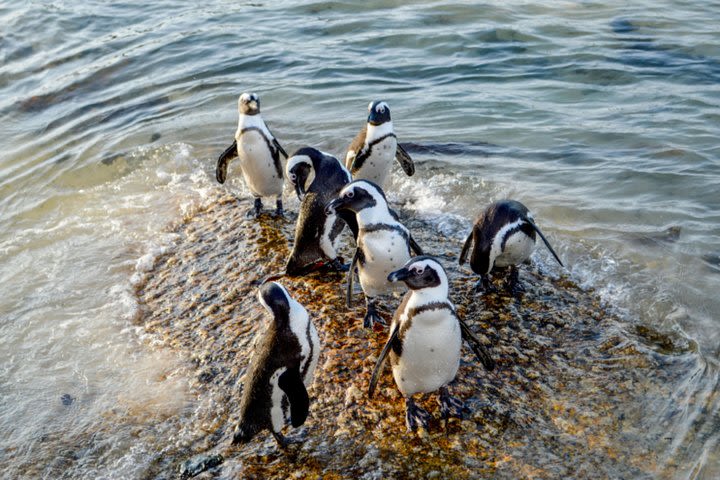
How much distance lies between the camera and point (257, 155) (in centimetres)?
679

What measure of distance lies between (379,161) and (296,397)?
339cm

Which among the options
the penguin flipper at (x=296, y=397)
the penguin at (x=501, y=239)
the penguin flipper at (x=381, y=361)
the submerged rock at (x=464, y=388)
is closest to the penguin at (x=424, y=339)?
the penguin flipper at (x=381, y=361)

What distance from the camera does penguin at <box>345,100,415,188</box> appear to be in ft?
22.1

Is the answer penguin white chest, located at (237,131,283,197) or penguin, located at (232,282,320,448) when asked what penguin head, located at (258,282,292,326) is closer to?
penguin, located at (232,282,320,448)

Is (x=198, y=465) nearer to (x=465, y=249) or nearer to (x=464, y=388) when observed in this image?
(x=464, y=388)

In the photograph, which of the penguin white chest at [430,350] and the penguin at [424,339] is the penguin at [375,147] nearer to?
the penguin at [424,339]

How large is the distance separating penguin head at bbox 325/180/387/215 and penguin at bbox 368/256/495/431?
971mm

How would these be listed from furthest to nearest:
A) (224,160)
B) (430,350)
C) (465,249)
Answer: (224,160), (465,249), (430,350)

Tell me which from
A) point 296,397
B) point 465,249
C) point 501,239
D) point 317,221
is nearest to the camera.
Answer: point 296,397

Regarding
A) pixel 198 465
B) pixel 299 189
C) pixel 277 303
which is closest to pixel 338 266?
pixel 299 189

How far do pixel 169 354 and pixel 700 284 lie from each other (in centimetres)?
404

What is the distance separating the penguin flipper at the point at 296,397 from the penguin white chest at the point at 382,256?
1.10 meters

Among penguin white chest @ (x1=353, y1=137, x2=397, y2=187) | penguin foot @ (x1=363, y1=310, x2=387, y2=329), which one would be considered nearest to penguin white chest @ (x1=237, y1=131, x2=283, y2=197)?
penguin white chest @ (x1=353, y1=137, x2=397, y2=187)

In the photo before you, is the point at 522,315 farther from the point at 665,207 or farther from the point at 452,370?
the point at 665,207
